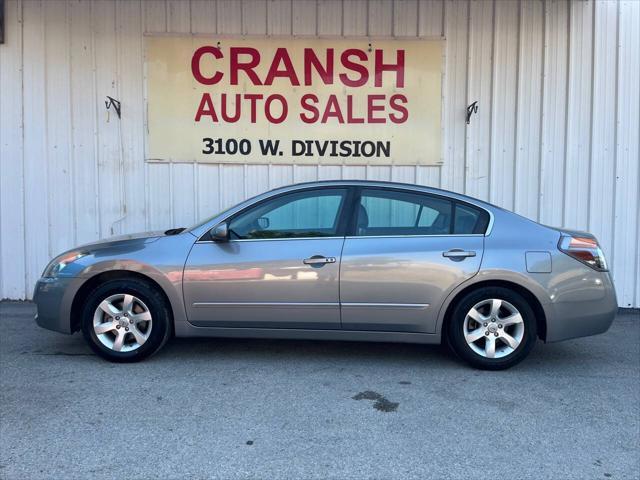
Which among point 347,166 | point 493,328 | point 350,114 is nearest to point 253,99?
point 350,114

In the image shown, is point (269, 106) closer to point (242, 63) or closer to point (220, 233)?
point (242, 63)

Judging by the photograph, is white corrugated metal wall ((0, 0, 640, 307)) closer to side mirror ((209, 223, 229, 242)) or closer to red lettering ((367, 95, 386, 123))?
red lettering ((367, 95, 386, 123))

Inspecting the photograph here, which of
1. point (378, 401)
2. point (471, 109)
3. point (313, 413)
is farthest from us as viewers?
point (471, 109)

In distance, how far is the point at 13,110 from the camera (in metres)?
7.71

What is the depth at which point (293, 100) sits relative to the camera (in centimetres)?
768

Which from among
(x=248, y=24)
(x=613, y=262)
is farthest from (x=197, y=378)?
(x=613, y=262)

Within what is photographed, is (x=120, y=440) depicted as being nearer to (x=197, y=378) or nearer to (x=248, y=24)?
(x=197, y=378)

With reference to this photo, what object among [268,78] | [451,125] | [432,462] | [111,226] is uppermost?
[268,78]

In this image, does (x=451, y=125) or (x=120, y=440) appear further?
Answer: (x=451, y=125)

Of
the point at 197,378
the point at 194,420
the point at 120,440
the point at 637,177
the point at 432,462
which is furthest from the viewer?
the point at 637,177

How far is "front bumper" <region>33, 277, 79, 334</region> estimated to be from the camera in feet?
16.7

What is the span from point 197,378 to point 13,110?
5048 millimetres

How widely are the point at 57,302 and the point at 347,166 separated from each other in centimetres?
401

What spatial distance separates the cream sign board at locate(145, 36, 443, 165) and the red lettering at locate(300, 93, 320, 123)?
0.01 metres
